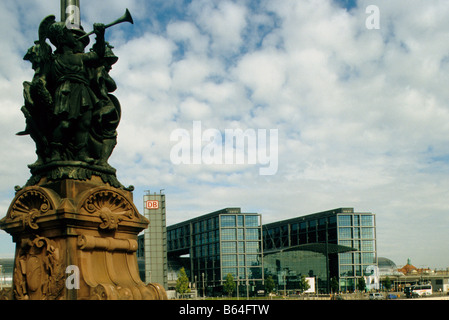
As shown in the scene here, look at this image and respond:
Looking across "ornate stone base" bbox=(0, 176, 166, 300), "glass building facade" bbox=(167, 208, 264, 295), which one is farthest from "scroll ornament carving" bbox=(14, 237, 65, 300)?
"glass building facade" bbox=(167, 208, 264, 295)

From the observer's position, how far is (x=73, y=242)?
30.5 ft

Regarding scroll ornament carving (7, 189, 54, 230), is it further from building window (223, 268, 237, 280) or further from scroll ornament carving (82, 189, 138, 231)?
building window (223, 268, 237, 280)

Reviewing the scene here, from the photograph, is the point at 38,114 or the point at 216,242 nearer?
the point at 38,114

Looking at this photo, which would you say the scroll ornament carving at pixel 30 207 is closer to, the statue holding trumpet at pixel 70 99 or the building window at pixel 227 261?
the statue holding trumpet at pixel 70 99

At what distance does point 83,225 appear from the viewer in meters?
9.52

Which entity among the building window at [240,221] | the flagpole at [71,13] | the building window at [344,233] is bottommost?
the building window at [344,233]

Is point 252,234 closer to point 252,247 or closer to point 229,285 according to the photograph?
point 252,247

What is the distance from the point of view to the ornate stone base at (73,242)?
9156 mm

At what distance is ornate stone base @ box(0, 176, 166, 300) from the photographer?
916 centimetres

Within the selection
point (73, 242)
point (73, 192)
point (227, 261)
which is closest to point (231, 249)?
point (227, 261)

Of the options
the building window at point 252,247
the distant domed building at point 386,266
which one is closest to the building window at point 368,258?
the building window at point 252,247
